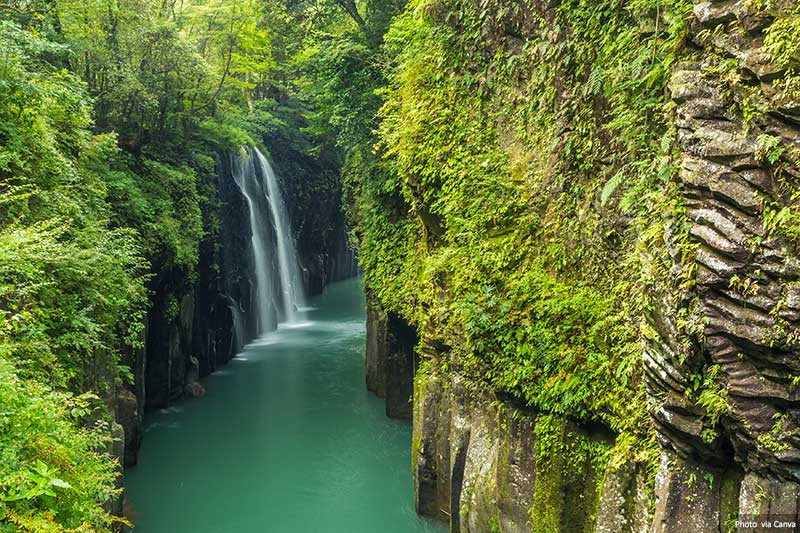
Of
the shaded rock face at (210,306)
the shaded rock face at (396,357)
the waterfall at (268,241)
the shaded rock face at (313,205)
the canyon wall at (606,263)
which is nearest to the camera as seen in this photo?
the canyon wall at (606,263)

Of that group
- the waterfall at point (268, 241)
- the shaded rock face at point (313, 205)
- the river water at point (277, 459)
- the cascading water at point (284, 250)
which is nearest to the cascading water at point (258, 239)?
the waterfall at point (268, 241)

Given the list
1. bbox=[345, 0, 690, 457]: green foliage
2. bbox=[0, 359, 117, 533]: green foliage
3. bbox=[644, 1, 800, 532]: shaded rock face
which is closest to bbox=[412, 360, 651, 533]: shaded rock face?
bbox=[345, 0, 690, 457]: green foliage

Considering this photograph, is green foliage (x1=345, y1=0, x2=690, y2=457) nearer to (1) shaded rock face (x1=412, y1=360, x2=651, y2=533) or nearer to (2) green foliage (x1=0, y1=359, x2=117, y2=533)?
(1) shaded rock face (x1=412, y1=360, x2=651, y2=533)

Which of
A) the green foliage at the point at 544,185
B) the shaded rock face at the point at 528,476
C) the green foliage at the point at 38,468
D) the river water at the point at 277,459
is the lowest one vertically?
the river water at the point at 277,459

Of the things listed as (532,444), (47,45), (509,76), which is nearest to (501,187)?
(509,76)

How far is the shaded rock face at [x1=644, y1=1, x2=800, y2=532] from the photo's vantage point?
446 cm

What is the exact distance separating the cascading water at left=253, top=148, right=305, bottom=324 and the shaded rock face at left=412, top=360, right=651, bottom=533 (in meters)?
18.9

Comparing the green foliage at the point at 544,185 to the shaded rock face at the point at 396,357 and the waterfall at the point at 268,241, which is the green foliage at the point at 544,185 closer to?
the shaded rock face at the point at 396,357

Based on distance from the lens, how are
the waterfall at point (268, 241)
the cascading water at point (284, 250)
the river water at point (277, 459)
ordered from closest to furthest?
the river water at point (277, 459)
the waterfall at point (268, 241)
the cascading water at point (284, 250)

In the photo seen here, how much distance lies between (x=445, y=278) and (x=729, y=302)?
19.5 ft

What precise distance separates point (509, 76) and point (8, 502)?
7.84 metres

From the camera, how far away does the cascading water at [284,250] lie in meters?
27.8

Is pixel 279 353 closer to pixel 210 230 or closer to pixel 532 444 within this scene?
pixel 210 230

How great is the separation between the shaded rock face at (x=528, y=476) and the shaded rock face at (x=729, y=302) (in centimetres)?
86
